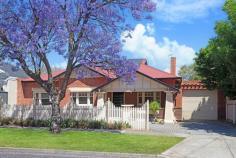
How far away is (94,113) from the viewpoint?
27.7 meters

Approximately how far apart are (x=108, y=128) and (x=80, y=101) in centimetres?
1283

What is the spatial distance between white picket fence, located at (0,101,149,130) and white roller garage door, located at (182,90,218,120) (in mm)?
15808

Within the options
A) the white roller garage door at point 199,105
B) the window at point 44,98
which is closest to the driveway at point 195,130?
the white roller garage door at point 199,105

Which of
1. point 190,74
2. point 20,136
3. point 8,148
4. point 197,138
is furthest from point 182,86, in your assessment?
point 190,74

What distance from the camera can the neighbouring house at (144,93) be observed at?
3497cm

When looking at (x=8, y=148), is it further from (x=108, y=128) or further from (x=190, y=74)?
(x=190, y=74)

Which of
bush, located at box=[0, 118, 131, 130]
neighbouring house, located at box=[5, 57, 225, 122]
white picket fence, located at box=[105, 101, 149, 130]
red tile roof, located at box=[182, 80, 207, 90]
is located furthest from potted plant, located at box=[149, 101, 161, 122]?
red tile roof, located at box=[182, 80, 207, 90]

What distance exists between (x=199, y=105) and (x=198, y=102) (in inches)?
11.4

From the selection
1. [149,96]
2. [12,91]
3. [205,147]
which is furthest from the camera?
[12,91]

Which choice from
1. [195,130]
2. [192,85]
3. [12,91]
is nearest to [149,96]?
[192,85]

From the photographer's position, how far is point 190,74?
88.2 m

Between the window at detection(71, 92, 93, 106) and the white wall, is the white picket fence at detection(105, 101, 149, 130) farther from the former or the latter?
the white wall

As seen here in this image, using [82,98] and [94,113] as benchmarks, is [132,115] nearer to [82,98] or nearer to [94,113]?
[94,113]

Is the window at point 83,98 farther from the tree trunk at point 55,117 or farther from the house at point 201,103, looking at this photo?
the tree trunk at point 55,117
